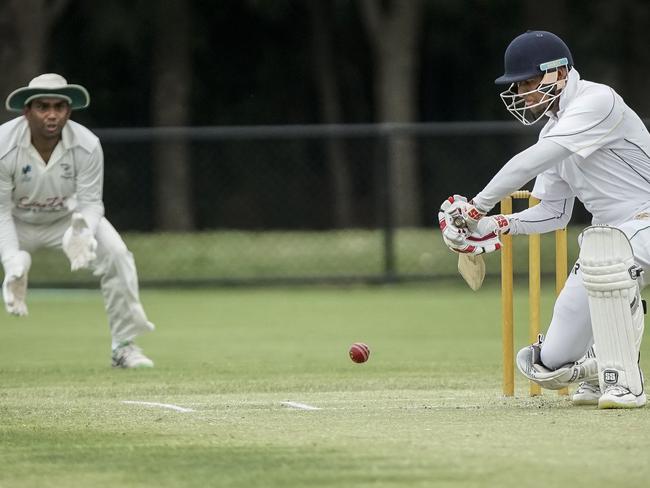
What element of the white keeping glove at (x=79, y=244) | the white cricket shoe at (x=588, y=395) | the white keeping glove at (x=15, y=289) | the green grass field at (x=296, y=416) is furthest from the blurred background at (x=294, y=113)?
the white cricket shoe at (x=588, y=395)

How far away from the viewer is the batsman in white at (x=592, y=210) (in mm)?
6309

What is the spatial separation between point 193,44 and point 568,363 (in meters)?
22.6

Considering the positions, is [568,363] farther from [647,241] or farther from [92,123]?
[92,123]

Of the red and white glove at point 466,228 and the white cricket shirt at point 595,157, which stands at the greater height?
the white cricket shirt at point 595,157

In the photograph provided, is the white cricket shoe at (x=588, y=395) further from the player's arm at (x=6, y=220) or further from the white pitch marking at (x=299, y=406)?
the player's arm at (x=6, y=220)

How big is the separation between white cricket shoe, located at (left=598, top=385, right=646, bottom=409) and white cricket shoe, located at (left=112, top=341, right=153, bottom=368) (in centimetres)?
374

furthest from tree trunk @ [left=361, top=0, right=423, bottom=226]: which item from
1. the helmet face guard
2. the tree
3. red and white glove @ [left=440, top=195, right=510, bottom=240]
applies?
red and white glove @ [left=440, top=195, right=510, bottom=240]

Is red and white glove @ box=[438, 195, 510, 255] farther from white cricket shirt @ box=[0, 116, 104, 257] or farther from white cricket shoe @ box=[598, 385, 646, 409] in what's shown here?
white cricket shirt @ box=[0, 116, 104, 257]

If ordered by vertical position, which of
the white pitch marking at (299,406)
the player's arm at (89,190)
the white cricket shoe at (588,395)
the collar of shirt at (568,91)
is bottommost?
the white pitch marking at (299,406)

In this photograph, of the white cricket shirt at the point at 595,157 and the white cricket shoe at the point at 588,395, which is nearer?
the white cricket shirt at the point at 595,157

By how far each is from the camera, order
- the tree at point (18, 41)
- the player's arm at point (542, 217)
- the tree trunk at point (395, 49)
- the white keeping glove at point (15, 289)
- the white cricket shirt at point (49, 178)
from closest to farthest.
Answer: the player's arm at point (542, 217)
the white keeping glove at point (15, 289)
the white cricket shirt at point (49, 178)
the tree at point (18, 41)
the tree trunk at point (395, 49)

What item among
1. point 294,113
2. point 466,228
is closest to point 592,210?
point 466,228

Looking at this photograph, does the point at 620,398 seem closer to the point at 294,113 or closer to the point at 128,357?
the point at 128,357

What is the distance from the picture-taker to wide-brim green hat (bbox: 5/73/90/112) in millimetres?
9273
